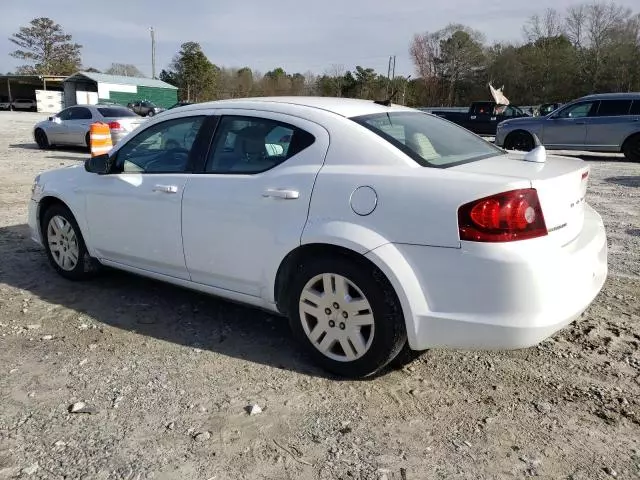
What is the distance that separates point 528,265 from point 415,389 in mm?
956

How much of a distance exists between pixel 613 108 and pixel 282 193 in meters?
14.2

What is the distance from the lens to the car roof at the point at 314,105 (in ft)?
11.3

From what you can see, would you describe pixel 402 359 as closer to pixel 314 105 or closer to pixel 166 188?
pixel 314 105

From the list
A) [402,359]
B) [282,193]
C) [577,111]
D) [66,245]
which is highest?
[577,111]

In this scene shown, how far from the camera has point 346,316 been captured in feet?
10.1

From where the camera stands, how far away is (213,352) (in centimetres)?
355

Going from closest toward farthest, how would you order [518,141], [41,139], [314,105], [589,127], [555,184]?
[555,184]
[314,105]
[589,127]
[518,141]
[41,139]

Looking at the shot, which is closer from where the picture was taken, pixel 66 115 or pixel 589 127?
pixel 589 127

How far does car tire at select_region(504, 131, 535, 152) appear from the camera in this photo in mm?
15787

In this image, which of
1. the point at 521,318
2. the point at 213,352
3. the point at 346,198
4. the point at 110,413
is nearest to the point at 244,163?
the point at 346,198

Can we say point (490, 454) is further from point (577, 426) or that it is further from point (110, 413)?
point (110, 413)

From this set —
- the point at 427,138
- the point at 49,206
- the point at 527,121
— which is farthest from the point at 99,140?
the point at 527,121

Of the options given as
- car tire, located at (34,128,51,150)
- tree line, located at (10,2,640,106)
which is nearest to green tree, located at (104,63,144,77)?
tree line, located at (10,2,640,106)

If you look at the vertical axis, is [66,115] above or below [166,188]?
above
